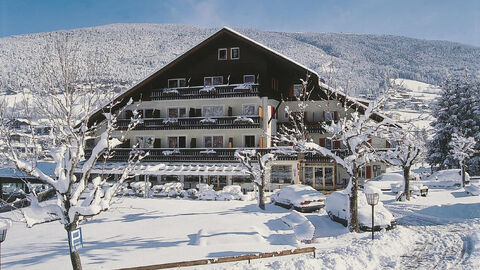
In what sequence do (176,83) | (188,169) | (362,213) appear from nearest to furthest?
(362,213) → (188,169) → (176,83)

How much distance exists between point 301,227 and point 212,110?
2188 centimetres

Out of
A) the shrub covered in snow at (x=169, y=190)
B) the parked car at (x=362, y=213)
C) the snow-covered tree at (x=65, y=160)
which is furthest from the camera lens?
the shrub covered in snow at (x=169, y=190)

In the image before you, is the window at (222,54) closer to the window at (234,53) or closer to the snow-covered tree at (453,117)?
the window at (234,53)

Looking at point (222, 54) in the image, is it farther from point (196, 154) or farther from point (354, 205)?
point (354, 205)

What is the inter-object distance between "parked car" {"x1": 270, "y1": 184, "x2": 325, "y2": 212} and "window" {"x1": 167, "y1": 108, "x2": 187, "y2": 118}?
55.2 feet

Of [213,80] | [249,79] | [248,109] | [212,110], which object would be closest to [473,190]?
[248,109]

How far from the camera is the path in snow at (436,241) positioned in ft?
38.8

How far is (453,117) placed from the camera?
142 feet

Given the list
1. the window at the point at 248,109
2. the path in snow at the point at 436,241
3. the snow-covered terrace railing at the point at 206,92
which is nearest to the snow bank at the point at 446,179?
the path in snow at the point at 436,241

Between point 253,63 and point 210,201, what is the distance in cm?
1581

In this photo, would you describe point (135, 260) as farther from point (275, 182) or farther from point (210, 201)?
point (275, 182)

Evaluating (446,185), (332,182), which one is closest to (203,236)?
(332,182)

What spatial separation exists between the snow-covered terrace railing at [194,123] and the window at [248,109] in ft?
5.31

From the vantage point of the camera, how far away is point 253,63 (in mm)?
35031
